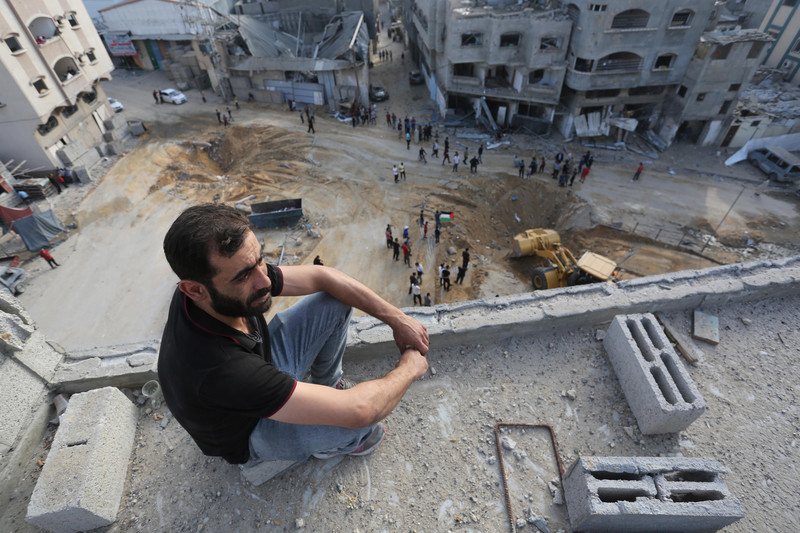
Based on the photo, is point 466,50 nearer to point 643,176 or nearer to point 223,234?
point 643,176

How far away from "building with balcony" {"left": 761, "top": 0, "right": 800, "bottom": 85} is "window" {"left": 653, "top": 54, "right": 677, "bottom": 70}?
54.5 feet

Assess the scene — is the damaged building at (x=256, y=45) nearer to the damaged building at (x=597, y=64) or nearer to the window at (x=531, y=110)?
the damaged building at (x=597, y=64)

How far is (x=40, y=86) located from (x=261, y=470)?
97.8ft

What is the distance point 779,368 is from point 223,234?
828 cm

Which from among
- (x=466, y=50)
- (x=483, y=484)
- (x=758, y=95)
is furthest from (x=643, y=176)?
(x=483, y=484)

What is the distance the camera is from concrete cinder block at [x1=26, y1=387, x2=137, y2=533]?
13.4 feet

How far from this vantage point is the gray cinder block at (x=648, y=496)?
4.04m

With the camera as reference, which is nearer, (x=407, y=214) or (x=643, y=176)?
(x=407, y=214)

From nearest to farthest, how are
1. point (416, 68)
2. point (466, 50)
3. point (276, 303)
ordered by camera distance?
point (276, 303), point (466, 50), point (416, 68)

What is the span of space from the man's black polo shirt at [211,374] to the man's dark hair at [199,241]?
389mm

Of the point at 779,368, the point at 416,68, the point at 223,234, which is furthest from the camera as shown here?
the point at 416,68

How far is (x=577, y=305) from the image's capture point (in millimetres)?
6746

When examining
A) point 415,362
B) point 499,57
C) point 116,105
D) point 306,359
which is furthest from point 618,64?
point 116,105

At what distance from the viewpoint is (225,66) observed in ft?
107
